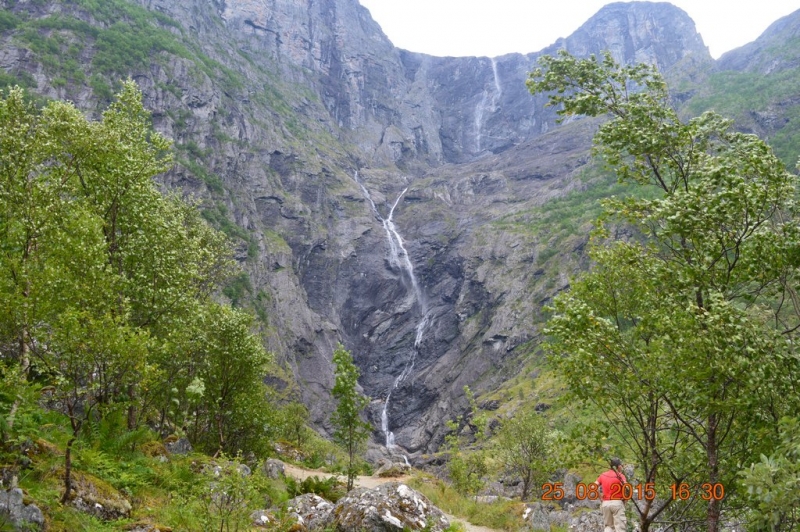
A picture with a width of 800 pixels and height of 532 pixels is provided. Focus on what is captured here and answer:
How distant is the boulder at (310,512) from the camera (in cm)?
1364

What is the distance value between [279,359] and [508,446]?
6579 centimetres

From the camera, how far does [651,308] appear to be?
10945 mm

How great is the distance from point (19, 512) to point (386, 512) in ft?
25.3

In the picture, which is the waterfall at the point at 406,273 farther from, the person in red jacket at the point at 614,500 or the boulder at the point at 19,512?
the boulder at the point at 19,512

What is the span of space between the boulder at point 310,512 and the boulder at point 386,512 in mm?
697

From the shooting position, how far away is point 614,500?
1160 centimetres

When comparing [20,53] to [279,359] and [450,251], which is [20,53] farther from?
[450,251]

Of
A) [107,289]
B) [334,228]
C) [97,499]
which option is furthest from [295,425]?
[334,228]

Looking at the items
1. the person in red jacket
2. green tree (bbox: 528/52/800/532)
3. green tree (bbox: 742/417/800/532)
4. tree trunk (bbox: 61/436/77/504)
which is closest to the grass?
the person in red jacket

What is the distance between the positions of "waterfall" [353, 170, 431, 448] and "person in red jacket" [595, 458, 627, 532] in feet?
272

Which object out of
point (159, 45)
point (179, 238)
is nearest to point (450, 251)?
point (159, 45)

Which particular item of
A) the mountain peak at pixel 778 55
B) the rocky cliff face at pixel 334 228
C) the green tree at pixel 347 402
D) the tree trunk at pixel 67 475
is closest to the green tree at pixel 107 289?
the tree trunk at pixel 67 475

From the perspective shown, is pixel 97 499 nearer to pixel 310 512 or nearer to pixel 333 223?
pixel 310 512

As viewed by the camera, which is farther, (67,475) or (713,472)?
(67,475)
